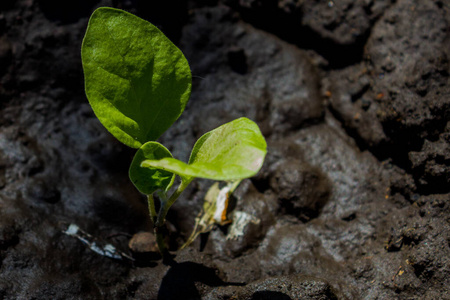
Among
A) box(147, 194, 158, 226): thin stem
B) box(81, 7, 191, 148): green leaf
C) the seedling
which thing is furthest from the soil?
box(81, 7, 191, 148): green leaf

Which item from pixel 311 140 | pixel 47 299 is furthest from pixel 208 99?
pixel 47 299

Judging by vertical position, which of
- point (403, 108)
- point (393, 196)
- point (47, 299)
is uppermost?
point (403, 108)

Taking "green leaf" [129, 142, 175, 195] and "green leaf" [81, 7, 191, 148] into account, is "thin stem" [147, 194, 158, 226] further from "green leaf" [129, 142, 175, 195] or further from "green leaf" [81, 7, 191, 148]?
"green leaf" [81, 7, 191, 148]

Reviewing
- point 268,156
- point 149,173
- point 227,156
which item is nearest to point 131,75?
point 149,173

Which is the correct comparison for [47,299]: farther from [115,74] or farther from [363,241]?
[363,241]

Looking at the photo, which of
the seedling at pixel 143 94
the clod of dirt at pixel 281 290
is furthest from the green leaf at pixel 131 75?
the clod of dirt at pixel 281 290

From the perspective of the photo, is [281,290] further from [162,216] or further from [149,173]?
[149,173]
